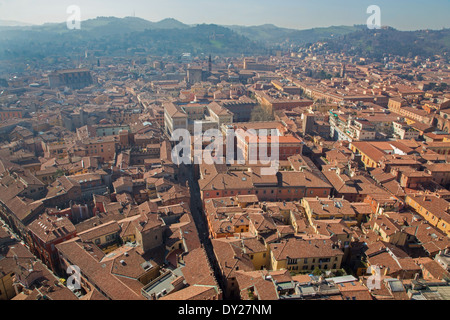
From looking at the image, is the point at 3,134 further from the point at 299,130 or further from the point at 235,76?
the point at 235,76

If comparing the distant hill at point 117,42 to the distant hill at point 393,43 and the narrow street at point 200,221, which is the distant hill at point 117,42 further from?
the narrow street at point 200,221

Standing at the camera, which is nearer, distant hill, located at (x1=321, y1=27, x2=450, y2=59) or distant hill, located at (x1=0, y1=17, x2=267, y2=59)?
distant hill, located at (x1=0, y1=17, x2=267, y2=59)

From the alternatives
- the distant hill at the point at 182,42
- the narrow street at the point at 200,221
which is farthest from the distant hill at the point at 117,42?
the narrow street at the point at 200,221

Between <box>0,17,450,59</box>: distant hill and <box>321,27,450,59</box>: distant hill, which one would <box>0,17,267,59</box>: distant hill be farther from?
<box>321,27,450,59</box>: distant hill

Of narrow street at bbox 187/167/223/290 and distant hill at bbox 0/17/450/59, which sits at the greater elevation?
distant hill at bbox 0/17/450/59

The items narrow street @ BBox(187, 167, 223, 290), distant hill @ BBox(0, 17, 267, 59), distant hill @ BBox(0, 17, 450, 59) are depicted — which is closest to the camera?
narrow street @ BBox(187, 167, 223, 290)

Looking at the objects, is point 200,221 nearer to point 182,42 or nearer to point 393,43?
point 182,42

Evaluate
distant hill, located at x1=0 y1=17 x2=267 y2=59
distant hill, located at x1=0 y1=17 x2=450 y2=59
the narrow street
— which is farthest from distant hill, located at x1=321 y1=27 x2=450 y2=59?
the narrow street

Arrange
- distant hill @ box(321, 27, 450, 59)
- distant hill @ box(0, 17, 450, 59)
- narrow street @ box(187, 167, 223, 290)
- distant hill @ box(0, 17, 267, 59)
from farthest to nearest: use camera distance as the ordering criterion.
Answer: distant hill @ box(321, 27, 450, 59) < distant hill @ box(0, 17, 450, 59) < distant hill @ box(0, 17, 267, 59) < narrow street @ box(187, 167, 223, 290)

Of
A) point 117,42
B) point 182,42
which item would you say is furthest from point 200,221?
point 182,42

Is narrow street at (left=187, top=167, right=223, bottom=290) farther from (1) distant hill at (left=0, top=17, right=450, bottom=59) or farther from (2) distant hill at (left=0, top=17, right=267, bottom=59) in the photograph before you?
(1) distant hill at (left=0, top=17, right=450, bottom=59)

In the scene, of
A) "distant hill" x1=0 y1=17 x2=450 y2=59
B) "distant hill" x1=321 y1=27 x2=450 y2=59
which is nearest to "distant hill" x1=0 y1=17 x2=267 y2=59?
"distant hill" x1=0 y1=17 x2=450 y2=59

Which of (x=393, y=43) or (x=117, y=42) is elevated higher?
(x=117, y=42)
